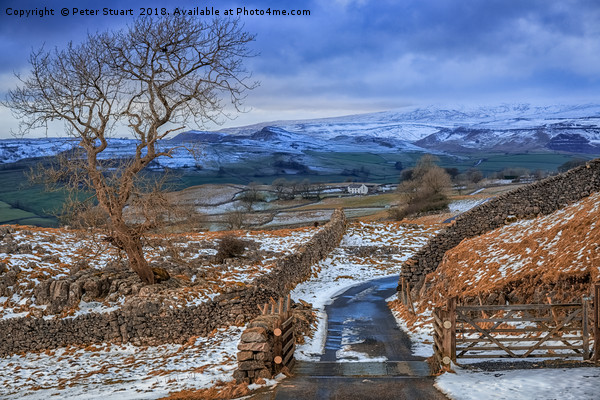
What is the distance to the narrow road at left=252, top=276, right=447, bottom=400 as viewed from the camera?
39.0 ft

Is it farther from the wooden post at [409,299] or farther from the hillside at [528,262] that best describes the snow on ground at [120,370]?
the hillside at [528,262]

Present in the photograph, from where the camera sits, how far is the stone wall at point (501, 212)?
79.9ft

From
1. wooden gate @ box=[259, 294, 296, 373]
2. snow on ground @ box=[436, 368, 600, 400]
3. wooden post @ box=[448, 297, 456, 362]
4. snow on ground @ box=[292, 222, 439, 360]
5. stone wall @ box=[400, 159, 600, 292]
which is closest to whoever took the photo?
snow on ground @ box=[436, 368, 600, 400]

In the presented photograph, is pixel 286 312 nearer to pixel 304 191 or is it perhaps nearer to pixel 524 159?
pixel 304 191

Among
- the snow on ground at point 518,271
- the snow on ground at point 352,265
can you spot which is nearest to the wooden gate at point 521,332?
the snow on ground at point 518,271

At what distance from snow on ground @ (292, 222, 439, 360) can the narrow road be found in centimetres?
58

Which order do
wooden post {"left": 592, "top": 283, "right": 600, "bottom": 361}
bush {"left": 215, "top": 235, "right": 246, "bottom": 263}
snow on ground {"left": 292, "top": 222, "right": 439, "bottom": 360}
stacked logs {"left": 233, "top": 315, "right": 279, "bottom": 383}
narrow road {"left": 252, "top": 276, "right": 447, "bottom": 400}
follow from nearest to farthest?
narrow road {"left": 252, "top": 276, "right": 447, "bottom": 400}, wooden post {"left": 592, "top": 283, "right": 600, "bottom": 361}, stacked logs {"left": 233, "top": 315, "right": 279, "bottom": 383}, snow on ground {"left": 292, "top": 222, "right": 439, "bottom": 360}, bush {"left": 215, "top": 235, "right": 246, "bottom": 263}

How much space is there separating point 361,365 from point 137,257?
9.78 metres

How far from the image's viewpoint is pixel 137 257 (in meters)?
21.0

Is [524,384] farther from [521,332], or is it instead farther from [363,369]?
[363,369]

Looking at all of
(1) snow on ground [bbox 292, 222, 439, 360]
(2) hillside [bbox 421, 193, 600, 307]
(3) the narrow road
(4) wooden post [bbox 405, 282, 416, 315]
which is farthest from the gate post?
(4) wooden post [bbox 405, 282, 416, 315]

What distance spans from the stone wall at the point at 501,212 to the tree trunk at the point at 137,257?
11.0m

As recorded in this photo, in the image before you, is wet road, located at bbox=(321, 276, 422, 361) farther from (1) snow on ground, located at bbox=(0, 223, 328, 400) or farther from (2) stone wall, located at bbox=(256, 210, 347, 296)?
(1) snow on ground, located at bbox=(0, 223, 328, 400)

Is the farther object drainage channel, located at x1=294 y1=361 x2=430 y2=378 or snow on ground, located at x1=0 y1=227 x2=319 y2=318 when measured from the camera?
snow on ground, located at x1=0 y1=227 x2=319 y2=318
